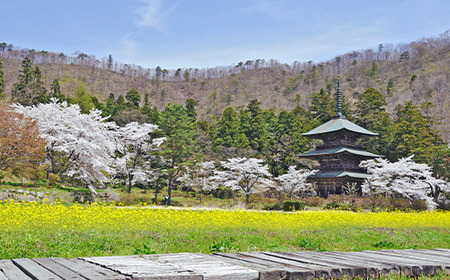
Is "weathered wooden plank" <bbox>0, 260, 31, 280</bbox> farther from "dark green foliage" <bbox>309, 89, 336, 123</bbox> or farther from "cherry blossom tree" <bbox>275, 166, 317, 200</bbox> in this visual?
"dark green foliage" <bbox>309, 89, 336, 123</bbox>

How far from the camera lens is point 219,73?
108500mm

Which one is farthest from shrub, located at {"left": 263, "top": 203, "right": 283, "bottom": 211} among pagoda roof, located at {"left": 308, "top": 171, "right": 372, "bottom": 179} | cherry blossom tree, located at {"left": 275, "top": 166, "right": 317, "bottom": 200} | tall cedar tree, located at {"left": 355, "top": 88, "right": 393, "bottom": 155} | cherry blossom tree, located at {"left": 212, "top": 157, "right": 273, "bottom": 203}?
tall cedar tree, located at {"left": 355, "top": 88, "right": 393, "bottom": 155}

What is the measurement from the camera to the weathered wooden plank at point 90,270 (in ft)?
8.85

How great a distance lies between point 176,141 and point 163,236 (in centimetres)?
2386

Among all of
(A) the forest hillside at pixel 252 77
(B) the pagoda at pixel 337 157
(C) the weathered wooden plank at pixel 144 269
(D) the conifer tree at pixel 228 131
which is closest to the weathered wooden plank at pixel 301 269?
(C) the weathered wooden plank at pixel 144 269

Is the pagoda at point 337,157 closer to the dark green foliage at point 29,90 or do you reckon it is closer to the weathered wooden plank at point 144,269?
the dark green foliage at point 29,90

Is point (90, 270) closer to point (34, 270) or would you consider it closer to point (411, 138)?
point (34, 270)

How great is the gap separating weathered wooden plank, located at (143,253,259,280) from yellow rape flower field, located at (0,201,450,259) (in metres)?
2.31

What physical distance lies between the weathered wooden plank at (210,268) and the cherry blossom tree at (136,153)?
28.8 meters

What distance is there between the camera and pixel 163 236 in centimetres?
727

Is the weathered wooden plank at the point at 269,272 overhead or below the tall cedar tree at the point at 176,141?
below

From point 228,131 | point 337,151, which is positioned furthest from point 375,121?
point 228,131

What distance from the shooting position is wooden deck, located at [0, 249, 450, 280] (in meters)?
2.81

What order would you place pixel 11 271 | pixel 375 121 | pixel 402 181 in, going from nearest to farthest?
pixel 11 271 → pixel 402 181 → pixel 375 121
